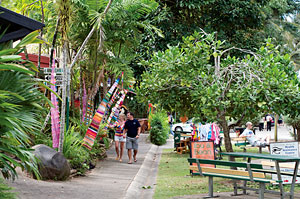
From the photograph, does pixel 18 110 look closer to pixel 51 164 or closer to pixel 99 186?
pixel 51 164

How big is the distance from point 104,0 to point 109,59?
2.36 m

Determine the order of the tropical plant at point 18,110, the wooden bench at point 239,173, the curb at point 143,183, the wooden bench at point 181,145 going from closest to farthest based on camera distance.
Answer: the tropical plant at point 18,110 → the wooden bench at point 239,173 → the curb at point 143,183 → the wooden bench at point 181,145

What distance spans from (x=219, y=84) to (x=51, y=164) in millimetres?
4329

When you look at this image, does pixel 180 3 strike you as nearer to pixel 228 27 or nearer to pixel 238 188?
pixel 228 27

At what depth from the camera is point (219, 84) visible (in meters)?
9.21

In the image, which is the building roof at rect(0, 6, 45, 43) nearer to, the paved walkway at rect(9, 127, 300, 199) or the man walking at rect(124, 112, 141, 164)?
the paved walkway at rect(9, 127, 300, 199)

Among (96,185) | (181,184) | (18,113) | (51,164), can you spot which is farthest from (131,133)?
(18,113)

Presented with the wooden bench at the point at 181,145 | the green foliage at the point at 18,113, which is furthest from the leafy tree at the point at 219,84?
the wooden bench at the point at 181,145

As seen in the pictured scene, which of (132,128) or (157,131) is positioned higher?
(132,128)

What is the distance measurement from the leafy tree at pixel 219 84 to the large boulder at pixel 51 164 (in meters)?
2.75

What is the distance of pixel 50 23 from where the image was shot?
566 inches

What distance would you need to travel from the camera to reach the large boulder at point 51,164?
944 cm

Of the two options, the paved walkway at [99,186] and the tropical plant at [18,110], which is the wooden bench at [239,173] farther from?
the tropical plant at [18,110]

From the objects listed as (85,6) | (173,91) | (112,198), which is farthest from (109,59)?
(112,198)
